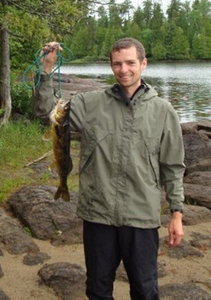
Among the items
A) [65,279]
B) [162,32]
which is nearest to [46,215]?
[65,279]

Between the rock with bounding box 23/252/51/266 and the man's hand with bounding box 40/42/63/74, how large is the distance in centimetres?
260

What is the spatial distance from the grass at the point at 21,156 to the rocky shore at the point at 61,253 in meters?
0.87

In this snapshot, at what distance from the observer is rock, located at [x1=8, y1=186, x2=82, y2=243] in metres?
5.95

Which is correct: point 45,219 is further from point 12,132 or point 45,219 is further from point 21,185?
point 12,132

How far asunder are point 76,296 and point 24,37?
8012 mm

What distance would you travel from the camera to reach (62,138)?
3576 millimetres

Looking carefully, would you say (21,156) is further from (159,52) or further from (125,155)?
(159,52)

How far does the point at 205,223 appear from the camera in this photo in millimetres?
6637

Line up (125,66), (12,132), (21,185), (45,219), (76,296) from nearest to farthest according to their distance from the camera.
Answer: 1. (125,66)
2. (76,296)
3. (45,219)
4. (21,185)
5. (12,132)

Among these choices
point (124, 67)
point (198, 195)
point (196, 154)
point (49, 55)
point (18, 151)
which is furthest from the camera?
point (196, 154)

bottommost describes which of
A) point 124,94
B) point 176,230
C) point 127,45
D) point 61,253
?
point 61,253

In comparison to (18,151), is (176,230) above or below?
above

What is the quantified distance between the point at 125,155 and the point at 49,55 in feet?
3.27

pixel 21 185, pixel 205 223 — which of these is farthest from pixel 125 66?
pixel 21 185
